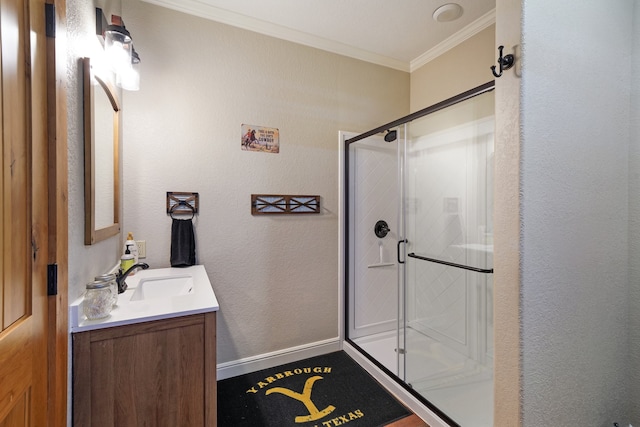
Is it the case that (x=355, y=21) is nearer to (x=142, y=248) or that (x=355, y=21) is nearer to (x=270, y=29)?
(x=270, y=29)

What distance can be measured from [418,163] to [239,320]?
1.92 m

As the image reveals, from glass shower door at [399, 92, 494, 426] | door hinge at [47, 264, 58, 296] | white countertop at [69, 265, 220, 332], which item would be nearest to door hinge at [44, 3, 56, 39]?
door hinge at [47, 264, 58, 296]

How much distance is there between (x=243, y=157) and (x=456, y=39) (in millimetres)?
2056

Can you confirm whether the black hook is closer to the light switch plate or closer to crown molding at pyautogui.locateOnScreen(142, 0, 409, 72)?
crown molding at pyautogui.locateOnScreen(142, 0, 409, 72)

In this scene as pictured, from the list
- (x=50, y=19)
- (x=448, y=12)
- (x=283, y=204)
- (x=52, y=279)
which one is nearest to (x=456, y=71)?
(x=448, y=12)

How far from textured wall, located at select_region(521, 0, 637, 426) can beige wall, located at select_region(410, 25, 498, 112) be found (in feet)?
2.99

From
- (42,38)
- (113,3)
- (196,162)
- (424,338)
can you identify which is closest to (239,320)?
(196,162)

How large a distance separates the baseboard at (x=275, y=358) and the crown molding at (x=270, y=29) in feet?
8.50

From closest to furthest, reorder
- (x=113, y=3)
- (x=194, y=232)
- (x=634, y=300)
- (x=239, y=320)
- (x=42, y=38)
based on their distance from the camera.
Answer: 1. (x=42, y=38)
2. (x=634, y=300)
3. (x=113, y=3)
4. (x=194, y=232)
5. (x=239, y=320)

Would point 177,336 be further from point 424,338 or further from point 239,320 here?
point 424,338

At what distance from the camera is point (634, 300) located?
1.29 m

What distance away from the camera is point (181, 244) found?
1909mm

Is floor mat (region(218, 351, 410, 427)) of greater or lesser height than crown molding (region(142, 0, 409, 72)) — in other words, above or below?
below

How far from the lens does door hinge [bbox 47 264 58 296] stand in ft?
2.87
